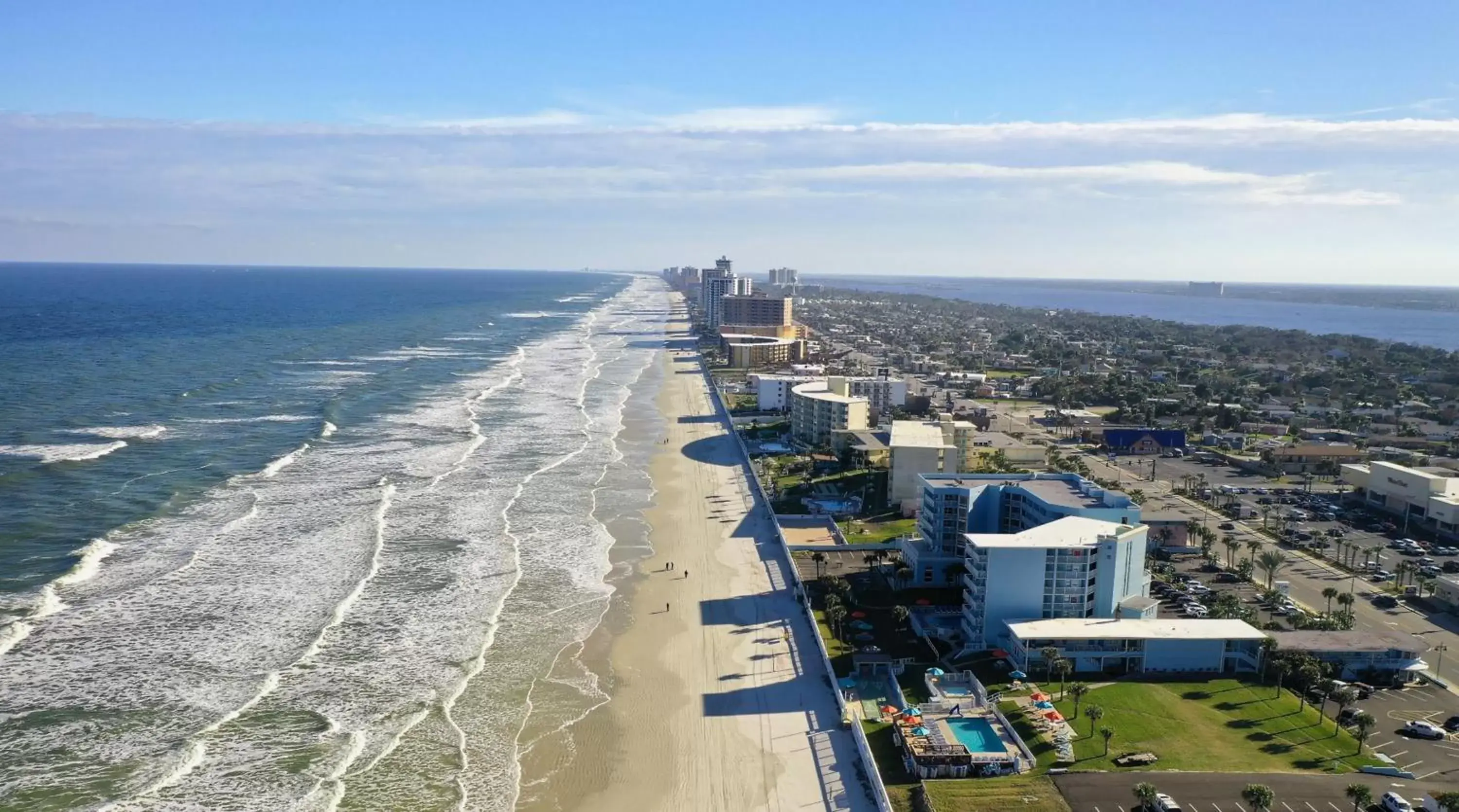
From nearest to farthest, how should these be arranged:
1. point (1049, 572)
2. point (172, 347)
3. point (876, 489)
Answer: point (1049, 572)
point (876, 489)
point (172, 347)

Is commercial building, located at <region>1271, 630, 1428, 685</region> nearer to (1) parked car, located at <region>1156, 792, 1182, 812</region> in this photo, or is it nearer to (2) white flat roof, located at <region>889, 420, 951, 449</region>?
(1) parked car, located at <region>1156, 792, 1182, 812</region>

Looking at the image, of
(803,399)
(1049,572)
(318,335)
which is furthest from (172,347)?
(1049,572)

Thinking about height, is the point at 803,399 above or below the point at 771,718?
above

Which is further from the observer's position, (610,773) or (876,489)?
(876,489)

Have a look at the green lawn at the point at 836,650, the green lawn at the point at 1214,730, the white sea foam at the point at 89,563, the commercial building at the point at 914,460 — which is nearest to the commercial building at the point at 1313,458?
the commercial building at the point at 914,460

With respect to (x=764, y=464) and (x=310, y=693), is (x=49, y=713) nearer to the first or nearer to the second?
(x=310, y=693)

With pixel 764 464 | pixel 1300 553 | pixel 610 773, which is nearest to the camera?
pixel 610 773

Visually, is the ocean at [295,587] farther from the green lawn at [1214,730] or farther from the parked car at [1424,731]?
the parked car at [1424,731]
